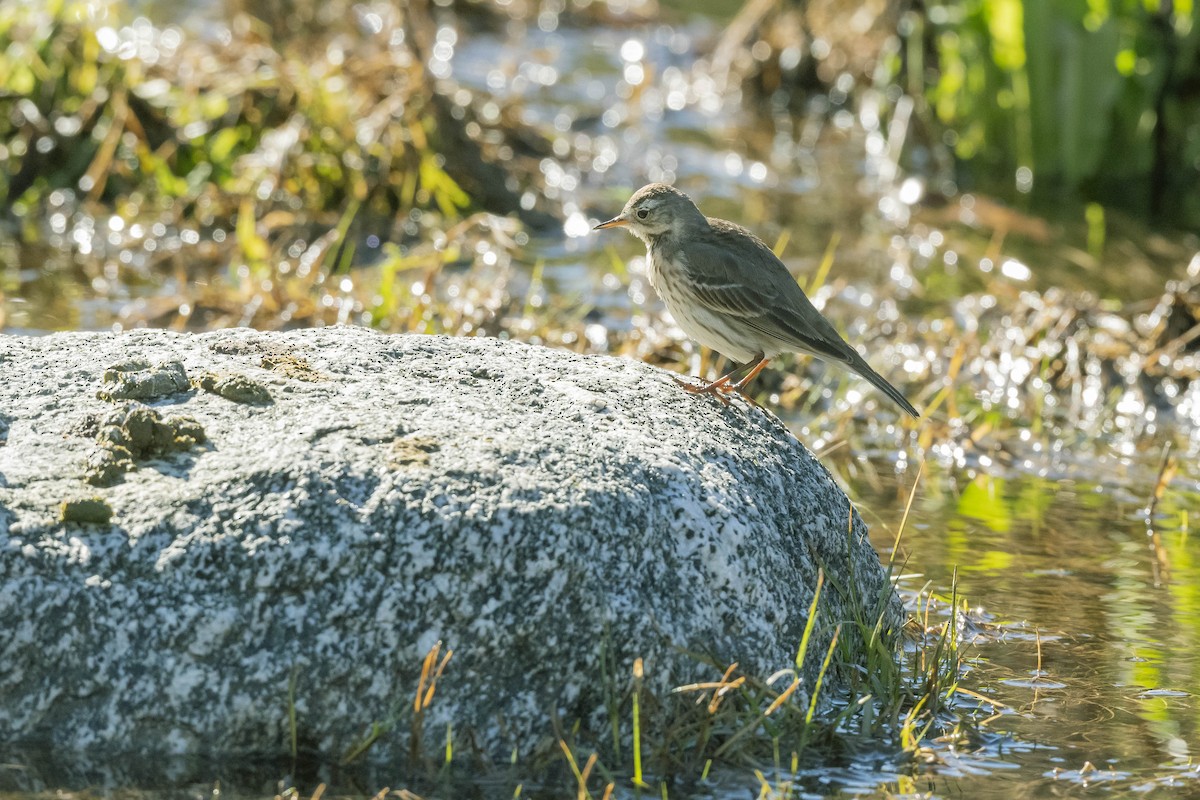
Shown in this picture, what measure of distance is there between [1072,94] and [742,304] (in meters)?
7.32

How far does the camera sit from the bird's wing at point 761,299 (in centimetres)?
633

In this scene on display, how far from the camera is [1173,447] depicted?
28.6 feet

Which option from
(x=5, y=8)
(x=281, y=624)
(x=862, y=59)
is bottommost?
(x=281, y=624)

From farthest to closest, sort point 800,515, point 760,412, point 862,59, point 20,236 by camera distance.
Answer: point 862,59, point 20,236, point 760,412, point 800,515

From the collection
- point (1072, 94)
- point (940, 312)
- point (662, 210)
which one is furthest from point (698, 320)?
point (1072, 94)

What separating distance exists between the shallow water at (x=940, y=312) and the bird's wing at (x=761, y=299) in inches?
39.2

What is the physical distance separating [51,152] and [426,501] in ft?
26.6

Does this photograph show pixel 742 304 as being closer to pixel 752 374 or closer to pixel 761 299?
pixel 761 299

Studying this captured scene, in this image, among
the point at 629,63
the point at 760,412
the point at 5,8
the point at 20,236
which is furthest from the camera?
the point at 629,63

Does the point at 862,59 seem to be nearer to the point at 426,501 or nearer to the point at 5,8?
the point at 5,8

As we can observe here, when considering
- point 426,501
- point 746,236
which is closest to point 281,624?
point 426,501

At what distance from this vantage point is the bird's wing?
633 centimetres

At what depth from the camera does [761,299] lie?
6.35 m

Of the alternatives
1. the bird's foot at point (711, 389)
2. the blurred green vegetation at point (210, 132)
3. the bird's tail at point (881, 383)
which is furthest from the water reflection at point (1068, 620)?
the blurred green vegetation at point (210, 132)
